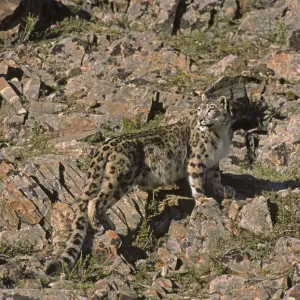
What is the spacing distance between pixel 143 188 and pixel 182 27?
32.5 ft

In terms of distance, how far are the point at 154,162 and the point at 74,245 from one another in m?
2.63

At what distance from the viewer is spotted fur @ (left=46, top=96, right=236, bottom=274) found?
16078 millimetres

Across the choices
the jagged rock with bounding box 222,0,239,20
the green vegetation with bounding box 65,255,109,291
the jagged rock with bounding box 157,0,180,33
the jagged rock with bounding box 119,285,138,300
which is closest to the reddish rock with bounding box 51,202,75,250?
the green vegetation with bounding box 65,255,109,291

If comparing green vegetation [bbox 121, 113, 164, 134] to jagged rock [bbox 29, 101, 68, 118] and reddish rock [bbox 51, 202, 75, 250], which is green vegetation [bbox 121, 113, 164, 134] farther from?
reddish rock [bbox 51, 202, 75, 250]

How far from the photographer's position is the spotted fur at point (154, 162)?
1608 centimetres

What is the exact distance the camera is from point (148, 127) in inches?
850

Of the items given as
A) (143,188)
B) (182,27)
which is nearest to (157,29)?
(182,27)

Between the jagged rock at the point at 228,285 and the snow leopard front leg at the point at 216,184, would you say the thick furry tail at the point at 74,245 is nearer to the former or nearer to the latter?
the jagged rock at the point at 228,285

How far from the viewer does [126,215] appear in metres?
17.0

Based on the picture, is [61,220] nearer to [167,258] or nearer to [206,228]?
[167,258]

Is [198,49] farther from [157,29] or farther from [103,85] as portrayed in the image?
[103,85]

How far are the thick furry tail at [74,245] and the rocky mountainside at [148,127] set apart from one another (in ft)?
0.65

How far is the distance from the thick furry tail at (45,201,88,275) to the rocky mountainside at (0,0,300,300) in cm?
20

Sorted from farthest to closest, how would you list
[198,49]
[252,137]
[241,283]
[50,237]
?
1. [198,49]
2. [252,137]
3. [50,237]
4. [241,283]
